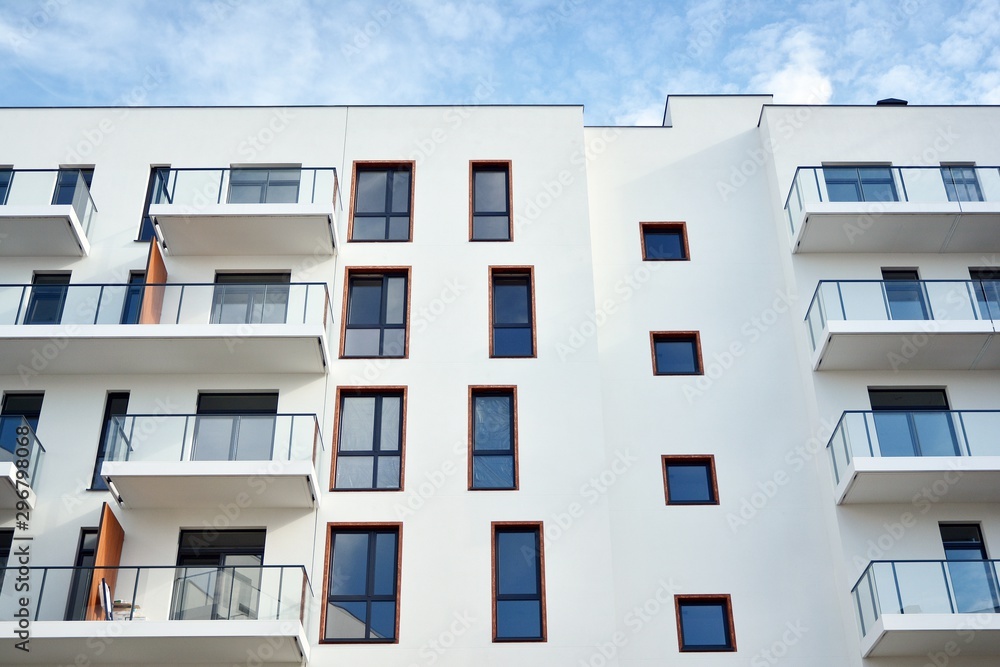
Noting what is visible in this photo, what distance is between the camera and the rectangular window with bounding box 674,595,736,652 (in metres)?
18.5

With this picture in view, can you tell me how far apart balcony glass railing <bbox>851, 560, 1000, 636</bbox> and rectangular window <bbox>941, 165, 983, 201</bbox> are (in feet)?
26.1

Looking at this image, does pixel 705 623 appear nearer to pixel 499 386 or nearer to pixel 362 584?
pixel 499 386

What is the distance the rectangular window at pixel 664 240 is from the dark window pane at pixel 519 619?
25.7 ft

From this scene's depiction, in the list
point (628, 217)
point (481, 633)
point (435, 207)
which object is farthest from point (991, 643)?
point (435, 207)

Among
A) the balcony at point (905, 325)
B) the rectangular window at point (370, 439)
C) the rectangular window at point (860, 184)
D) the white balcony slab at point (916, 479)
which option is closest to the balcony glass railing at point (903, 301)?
the balcony at point (905, 325)

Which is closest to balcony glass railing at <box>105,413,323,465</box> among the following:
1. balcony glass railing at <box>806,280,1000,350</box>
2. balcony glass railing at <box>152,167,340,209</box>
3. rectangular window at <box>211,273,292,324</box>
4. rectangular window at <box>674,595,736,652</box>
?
rectangular window at <box>211,273,292,324</box>

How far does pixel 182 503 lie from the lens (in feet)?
62.7

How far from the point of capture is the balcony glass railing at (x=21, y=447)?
1886 cm

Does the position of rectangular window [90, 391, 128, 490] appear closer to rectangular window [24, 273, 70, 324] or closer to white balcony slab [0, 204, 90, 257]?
rectangular window [24, 273, 70, 324]

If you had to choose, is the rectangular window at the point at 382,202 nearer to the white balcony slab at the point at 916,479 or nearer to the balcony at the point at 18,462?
the balcony at the point at 18,462

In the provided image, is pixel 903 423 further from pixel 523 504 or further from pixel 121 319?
pixel 121 319

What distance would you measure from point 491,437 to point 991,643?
28.9ft

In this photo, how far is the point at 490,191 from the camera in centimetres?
2297

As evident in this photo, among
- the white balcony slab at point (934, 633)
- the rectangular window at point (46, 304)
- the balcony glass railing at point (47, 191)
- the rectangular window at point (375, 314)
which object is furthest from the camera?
the balcony glass railing at point (47, 191)
